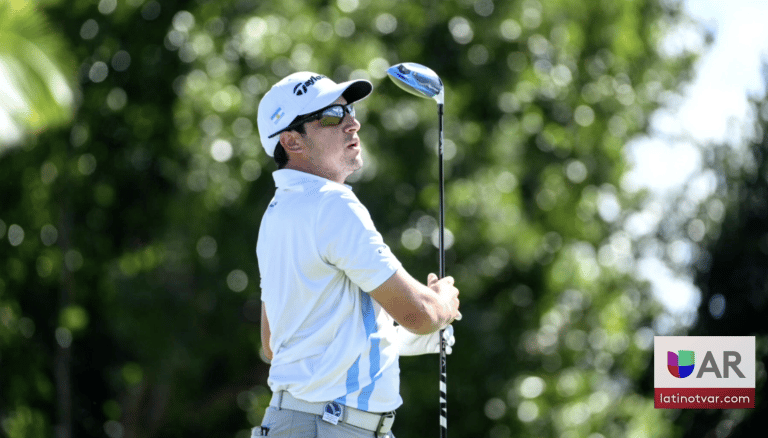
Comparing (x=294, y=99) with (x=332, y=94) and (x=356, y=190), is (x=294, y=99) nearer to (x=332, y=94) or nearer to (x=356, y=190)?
(x=332, y=94)

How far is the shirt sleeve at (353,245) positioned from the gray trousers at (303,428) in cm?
41

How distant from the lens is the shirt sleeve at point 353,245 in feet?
8.43

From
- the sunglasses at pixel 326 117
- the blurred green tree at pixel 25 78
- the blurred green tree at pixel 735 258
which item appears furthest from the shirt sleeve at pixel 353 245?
the blurred green tree at pixel 735 258

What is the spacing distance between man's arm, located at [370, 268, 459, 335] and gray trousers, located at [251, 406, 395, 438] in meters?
0.34

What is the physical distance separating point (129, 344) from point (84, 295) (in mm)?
1696

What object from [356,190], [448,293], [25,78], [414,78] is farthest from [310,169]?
[356,190]

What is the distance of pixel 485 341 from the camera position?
479 inches

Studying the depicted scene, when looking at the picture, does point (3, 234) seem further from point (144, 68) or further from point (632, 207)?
point (632, 207)

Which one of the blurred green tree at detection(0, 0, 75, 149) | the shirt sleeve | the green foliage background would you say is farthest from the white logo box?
the shirt sleeve

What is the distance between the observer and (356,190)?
1195cm

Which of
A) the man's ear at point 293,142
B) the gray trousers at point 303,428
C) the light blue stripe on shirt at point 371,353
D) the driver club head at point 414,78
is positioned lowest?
the gray trousers at point 303,428

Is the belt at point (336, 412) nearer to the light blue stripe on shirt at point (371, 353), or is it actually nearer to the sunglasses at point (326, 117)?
the light blue stripe on shirt at point (371, 353)

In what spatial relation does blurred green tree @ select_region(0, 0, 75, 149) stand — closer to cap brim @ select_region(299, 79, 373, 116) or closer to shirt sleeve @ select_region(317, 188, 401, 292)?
cap brim @ select_region(299, 79, 373, 116)

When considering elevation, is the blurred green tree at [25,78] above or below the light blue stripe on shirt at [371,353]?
above
